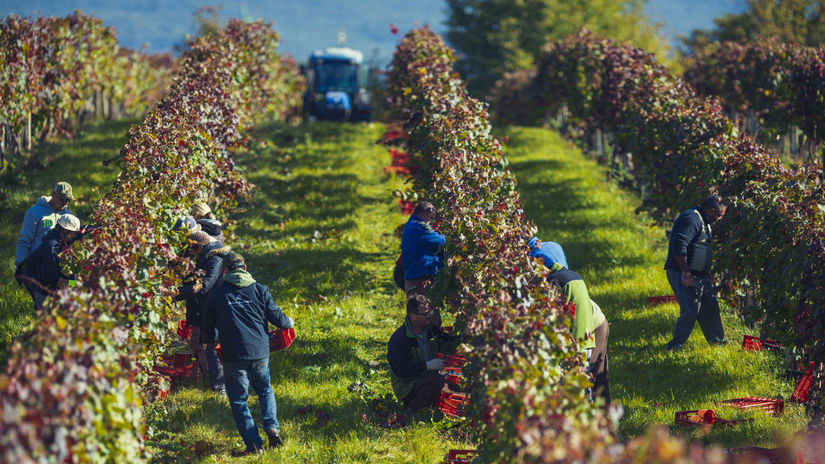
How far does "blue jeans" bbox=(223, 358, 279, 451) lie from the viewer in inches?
266

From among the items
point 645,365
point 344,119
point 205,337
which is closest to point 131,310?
point 205,337

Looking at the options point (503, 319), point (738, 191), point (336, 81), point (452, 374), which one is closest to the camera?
point (503, 319)

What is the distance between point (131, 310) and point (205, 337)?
2.89 ft

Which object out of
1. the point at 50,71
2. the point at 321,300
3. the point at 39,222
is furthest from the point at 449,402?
the point at 50,71

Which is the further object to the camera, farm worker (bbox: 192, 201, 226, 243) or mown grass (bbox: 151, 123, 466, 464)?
farm worker (bbox: 192, 201, 226, 243)

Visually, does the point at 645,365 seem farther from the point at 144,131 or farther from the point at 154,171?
the point at 144,131

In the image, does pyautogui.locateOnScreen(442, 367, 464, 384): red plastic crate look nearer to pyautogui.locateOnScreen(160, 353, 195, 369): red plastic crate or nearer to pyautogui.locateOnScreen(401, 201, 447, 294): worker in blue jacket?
pyautogui.locateOnScreen(401, 201, 447, 294): worker in blue jacket

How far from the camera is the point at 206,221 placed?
352 inches

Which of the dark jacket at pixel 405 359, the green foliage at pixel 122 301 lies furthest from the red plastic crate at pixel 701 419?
the green foliage at pixel 122 301

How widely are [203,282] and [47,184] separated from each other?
9506mm

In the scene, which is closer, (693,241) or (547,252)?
(547,252)

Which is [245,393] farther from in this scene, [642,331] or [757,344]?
[757,344]

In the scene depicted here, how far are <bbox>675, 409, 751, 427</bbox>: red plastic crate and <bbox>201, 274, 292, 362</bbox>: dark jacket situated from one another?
391cm

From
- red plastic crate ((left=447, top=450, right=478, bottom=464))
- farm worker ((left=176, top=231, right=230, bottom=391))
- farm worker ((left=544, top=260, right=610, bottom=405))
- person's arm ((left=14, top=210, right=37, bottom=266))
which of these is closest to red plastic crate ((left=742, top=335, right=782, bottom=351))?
farm worker ((left=544, top=260, right=610, bottom=405))
